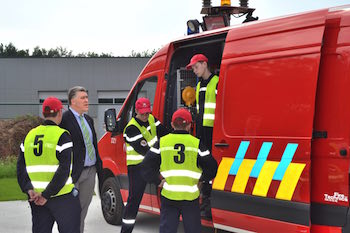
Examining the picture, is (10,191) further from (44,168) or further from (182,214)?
(182,214)

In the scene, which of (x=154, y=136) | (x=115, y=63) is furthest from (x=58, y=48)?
(x=154, y=136)

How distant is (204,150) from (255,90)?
2.64 ft

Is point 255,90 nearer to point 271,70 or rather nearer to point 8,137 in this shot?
point 271,70

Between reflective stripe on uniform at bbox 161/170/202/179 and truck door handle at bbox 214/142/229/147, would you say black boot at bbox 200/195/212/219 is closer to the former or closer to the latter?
truck door handle at bbox 214/142/229/147

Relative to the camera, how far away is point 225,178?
5.11 m

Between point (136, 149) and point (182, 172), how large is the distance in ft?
5.18

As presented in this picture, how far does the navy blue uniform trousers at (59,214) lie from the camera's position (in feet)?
14.6

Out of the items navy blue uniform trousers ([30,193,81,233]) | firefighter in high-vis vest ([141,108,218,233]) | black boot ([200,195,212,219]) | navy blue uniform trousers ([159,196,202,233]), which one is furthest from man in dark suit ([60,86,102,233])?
black boot ([200,195,212,219])

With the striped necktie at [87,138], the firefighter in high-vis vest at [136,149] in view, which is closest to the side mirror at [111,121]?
the firefighter in high-vis vest at [136,149]

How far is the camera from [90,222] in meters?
7.68

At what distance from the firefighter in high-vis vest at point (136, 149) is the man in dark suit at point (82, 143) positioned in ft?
2.48

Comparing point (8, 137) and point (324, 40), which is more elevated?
point (324, 40)

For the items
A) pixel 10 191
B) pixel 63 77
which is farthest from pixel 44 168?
pixel 63 77

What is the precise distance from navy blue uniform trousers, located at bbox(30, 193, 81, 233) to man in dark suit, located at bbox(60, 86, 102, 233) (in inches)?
22.5
